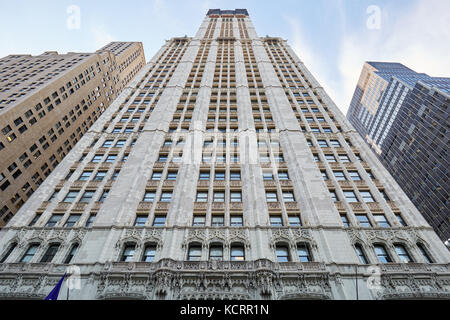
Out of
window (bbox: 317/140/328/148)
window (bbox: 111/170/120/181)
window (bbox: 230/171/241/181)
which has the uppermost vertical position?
window (bbox: 317/140/328/148)

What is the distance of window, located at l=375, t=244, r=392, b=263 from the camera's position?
71.2 ft

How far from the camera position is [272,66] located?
56.2 m

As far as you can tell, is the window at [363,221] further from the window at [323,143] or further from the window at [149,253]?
the window at [149,253]

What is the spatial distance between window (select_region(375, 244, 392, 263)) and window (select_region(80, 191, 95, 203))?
2790cm

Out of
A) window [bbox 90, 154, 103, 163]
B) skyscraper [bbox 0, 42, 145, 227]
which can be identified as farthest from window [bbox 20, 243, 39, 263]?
skyscraper [bbox 0, 42, 145, 227]

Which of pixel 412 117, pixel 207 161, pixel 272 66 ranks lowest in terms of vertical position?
pixel 412 117

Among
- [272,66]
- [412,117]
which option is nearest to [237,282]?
[272,66]

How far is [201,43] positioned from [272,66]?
26.2 metres

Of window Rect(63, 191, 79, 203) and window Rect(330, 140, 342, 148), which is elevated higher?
window Rect(330, 140, 342, 148)

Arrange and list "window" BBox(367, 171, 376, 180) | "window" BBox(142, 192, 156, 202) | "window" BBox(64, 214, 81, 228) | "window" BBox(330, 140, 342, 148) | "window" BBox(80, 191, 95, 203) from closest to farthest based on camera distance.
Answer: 1. "window" BBox(64, 214, 81, 228)
2. "window" BBox(142, 192, 156, 202)
3. "window" BBox(80, 191, 95, 203)
4. "window" BBox(367, 171, 376, 180)
5. "window" BBox(330, 140, 342, 148)

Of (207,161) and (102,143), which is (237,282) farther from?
(102,143)

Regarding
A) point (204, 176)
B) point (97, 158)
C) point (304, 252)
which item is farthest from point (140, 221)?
point (304, 252)

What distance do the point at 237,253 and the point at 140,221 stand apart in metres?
9.84

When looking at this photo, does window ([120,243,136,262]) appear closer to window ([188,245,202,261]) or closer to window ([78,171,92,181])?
window ([188,245,202,261])
